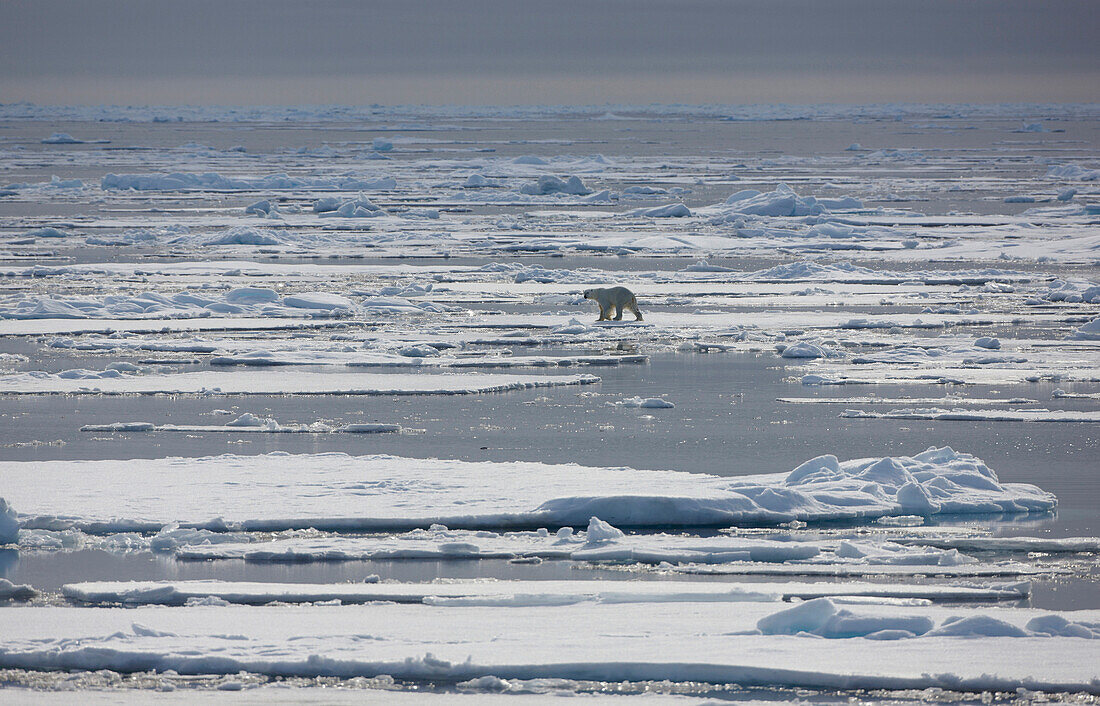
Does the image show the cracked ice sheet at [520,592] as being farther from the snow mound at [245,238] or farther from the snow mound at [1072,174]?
the snow mound at [1072,174]

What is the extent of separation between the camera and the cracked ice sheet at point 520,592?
5297 millimetres

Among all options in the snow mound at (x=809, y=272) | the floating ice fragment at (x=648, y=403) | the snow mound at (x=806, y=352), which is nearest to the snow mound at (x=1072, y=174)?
the snow mound at (x=809, y=272)

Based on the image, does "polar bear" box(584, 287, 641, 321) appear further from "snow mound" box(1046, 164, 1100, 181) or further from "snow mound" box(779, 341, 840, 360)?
"snow mound" box(1046, 164, 1100, 181)

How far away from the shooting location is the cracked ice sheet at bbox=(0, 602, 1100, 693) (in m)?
4.49

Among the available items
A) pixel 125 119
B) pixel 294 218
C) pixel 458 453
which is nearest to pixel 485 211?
pixel 294 218

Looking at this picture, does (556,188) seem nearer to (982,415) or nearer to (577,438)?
(982,415)

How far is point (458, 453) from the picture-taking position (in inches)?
315

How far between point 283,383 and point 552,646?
618 cm

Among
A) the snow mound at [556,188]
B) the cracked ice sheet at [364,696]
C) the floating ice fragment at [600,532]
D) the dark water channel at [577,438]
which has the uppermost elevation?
the snow mound at [556,188]

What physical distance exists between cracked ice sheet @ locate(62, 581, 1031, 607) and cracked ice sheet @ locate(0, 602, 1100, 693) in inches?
4.7

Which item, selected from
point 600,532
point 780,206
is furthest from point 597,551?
point 780,206

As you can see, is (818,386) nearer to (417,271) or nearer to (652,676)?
(652,676)

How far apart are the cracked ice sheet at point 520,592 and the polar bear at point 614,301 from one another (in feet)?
27.2

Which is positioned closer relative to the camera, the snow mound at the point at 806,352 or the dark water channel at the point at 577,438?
the dark water channel at the point at 577,438
